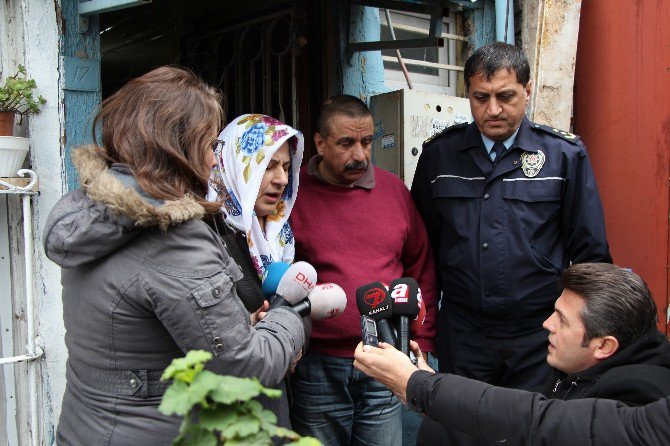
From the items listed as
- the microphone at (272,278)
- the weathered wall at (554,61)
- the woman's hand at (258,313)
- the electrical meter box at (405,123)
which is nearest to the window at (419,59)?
the electrical meter box at (405,123)

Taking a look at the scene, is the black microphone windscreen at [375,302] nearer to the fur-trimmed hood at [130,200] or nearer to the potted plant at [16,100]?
the fur-trimmed hood at [130,200]

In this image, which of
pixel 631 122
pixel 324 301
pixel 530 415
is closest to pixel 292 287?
pixel 324 301

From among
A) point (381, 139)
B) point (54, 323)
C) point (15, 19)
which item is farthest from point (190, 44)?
point (54, 323)

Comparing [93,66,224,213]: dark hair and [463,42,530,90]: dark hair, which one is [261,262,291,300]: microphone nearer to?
[93,66,224,213]: dark hair

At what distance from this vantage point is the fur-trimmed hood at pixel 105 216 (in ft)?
4.89

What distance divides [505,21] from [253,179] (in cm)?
225

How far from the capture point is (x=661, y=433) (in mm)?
1460

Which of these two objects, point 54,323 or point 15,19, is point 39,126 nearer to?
point 15,19

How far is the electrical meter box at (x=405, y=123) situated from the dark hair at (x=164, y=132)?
1.96 metres

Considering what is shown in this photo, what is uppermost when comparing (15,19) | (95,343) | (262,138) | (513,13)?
(513,13)

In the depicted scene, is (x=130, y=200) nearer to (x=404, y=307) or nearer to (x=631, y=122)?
(x=404, y=307)

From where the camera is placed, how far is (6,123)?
8.00 feet

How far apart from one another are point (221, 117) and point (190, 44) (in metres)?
3.74

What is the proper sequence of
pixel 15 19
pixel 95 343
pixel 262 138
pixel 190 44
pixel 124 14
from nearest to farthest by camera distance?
pixel 95 343 < pixel 262 138 < pixel 15 19 < pixel 124 14 < pixel 190 44
